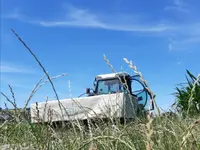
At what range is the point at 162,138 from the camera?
5.65 feet

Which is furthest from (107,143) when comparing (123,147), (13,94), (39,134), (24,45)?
(24,45)

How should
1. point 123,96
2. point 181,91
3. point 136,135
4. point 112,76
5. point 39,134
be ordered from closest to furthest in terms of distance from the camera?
point 39,134
point 136,135
point 123,96
point 181,91
point 112,76

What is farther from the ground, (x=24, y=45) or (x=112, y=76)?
(x=112, y=76)

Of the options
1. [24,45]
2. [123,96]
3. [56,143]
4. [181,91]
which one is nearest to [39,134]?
[24,45]

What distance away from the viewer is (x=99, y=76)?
9234mm

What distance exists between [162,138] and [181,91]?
617 cm

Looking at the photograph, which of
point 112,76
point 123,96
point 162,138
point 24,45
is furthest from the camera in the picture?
point 112,76

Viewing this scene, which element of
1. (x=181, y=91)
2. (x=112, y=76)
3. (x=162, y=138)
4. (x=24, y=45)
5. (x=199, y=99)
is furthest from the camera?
(x=112, y=76)

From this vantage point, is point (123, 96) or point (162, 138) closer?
point (162, 138)

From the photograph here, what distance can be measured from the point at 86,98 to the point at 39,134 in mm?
5346

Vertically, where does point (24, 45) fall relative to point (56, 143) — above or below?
above

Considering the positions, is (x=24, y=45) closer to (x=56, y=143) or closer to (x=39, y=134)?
(x=39, y=134)

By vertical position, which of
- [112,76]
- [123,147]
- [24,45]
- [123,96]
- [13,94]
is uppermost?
[112,76]

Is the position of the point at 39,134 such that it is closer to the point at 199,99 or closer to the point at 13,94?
the point at 13,94
